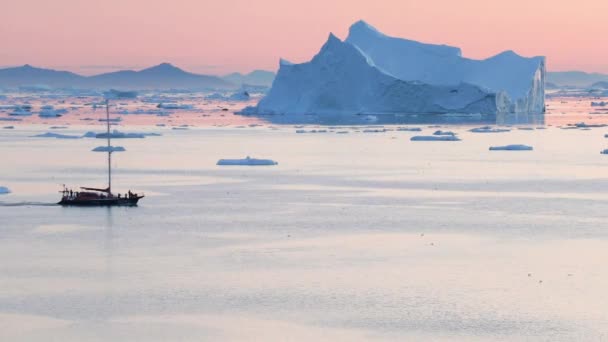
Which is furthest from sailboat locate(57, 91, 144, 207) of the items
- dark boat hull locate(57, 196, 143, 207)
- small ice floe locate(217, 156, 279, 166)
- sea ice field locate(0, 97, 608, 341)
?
small ice floe locate(217, 156, 279, 166)

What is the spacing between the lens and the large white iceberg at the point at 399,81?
186 ft

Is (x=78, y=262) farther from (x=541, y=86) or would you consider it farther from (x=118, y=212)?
(x=541, y=86)

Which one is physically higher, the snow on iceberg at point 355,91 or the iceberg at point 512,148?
the snow on iceberg at point 355,91

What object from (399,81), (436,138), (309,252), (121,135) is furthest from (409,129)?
(309,252)

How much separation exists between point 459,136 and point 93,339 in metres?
35.7

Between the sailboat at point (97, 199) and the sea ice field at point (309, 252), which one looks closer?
the sea ice field at point (309, 252)

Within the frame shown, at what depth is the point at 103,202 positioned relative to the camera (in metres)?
23.0

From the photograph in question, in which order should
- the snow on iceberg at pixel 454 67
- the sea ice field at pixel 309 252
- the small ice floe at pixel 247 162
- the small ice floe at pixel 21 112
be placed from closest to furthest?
the sea ice field at pixel 309 252 → the small ice floe at pixel 247 162 → the snow on iceberg at pixel 454 67 → the small ice floe at pixel 21 112

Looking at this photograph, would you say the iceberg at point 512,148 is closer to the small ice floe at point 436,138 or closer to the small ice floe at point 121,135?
the small ice floe at point 436,138

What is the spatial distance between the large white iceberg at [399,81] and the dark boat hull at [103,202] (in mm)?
33021

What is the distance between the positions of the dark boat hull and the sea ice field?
37 cm

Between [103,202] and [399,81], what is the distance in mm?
35365

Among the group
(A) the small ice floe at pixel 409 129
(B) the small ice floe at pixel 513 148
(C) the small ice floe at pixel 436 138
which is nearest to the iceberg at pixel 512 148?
(B) the small ice floe at pixel 513 148

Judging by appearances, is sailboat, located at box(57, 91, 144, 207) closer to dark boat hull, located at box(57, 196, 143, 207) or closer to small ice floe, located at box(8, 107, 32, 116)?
dark boat hull, located at box(57, 196, 143, 207)
